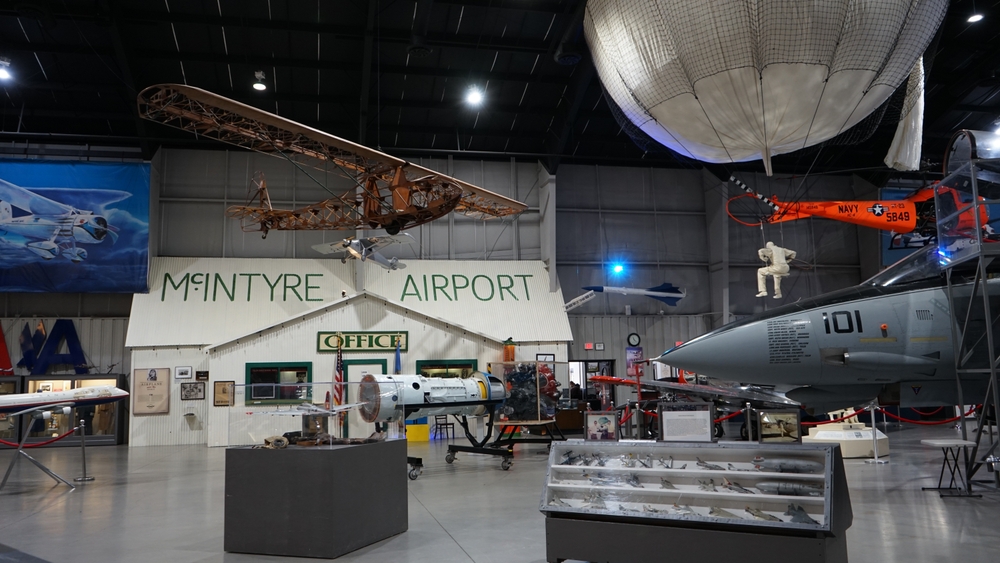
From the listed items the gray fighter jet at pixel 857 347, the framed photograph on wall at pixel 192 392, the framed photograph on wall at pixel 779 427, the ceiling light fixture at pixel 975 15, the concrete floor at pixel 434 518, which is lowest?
the concrete floor at pixel 434 518

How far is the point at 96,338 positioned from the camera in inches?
771

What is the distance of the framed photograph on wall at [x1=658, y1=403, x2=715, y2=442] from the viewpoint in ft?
15.9

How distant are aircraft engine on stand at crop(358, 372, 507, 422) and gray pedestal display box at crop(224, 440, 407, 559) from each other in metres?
3.16

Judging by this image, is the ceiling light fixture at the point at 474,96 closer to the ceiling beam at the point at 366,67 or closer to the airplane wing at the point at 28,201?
the ceiling beam at the point at 366,67

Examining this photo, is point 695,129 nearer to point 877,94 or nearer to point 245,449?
point 877,94

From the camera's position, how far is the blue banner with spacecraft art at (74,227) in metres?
18.2

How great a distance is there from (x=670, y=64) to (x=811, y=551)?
153 inches

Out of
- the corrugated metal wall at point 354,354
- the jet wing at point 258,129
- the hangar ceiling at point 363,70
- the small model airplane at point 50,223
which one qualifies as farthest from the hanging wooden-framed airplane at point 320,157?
the small model airplane at point 50,223

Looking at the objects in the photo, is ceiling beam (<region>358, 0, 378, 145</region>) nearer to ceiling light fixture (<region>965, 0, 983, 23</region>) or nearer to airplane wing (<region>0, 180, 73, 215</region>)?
airplane wing (<region>0, 180, 73, 215</region>)

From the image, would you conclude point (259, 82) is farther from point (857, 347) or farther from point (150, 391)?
point (857, 347)

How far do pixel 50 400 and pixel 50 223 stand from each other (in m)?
9.58

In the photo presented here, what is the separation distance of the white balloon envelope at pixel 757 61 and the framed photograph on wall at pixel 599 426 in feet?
9.28

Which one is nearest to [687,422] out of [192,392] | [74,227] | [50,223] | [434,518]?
[434,518]

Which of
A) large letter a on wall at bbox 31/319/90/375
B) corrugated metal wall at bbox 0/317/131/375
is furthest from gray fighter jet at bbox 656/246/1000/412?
large letter a on wall at bbox 31/319/90/375
